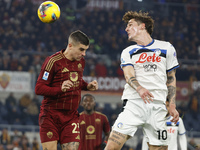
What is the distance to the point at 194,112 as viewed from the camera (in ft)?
59.8

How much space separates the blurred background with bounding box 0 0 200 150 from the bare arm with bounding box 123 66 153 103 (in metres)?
8.82

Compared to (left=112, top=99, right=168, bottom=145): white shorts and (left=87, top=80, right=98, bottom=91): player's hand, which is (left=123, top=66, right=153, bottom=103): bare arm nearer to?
(left=112, top=99, right=168, bottom=145): white shorts

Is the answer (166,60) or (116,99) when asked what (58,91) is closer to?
(166,60)

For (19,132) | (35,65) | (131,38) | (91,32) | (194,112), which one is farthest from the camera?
(91,32)

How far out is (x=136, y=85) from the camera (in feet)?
16.7

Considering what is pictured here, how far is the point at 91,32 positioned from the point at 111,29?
1.47 m

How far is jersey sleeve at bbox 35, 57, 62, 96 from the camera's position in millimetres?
5625

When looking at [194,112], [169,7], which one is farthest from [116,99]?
[169,7]

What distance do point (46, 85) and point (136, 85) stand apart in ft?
4.48

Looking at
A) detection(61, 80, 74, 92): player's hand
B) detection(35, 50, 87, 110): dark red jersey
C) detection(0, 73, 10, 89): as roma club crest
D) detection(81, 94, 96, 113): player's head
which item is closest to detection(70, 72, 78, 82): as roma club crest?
detection(35, 50, 87, 110): dark red jersey

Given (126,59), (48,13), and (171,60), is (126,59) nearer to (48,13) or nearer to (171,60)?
(171,60)

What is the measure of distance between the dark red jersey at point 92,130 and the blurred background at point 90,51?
5.87 metres

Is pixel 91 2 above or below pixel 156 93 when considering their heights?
above

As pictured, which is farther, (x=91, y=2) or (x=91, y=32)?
(x=91, y=2)
